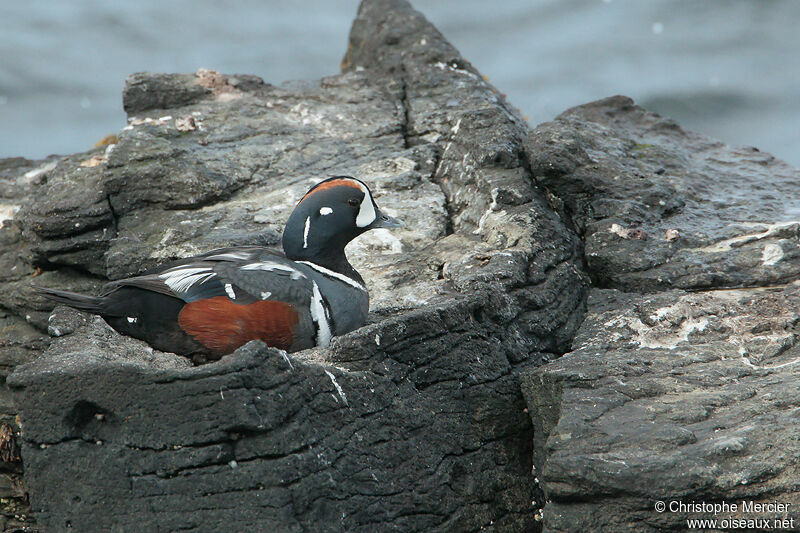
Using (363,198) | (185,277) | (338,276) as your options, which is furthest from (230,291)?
(363,198)

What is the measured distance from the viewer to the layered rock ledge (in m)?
3.19

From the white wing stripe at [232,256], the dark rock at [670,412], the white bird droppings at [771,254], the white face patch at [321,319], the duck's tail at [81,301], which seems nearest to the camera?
the dark rock at [670,412]

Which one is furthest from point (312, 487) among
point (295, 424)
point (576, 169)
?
point (576, 169)

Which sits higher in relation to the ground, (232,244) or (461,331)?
(232,244)

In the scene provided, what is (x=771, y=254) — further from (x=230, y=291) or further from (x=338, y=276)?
(x=230, y=291)

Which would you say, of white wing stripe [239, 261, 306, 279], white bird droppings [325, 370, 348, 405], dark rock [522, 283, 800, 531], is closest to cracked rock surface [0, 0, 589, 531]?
white bird droppings [325, 370, 348, 405]

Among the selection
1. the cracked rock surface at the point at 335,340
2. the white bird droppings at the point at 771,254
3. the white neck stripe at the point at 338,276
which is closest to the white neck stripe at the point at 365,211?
the white neck stripe at the point at 338,276

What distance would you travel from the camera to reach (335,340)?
3672 millimetres

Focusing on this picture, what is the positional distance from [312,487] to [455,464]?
0.78 m

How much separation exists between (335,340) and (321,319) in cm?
38

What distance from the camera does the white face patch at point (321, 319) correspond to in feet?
13.2

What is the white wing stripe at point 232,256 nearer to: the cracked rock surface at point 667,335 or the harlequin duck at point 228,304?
the harlequin duck at point 228,304

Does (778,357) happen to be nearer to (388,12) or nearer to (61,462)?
(61,462)

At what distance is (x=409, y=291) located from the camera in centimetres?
457
